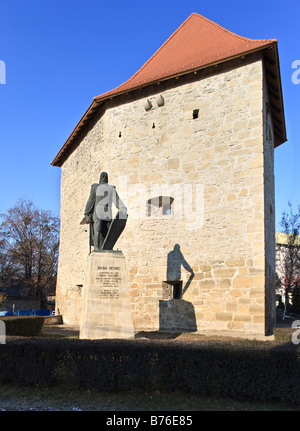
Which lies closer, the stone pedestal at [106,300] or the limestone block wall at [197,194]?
the stone pedestal at [106,300]

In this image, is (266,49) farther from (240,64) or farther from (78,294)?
(78,294)

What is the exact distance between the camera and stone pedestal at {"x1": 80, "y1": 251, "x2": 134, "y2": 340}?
759 centimetres

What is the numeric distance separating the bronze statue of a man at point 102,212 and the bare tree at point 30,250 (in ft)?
84.8

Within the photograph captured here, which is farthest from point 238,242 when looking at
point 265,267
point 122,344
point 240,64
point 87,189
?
point 87,189

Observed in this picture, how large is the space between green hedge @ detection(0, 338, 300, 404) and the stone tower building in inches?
220

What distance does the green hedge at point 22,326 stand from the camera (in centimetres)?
974

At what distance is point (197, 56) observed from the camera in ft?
42.3

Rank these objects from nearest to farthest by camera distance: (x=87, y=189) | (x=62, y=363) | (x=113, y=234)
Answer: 1. (x=62, y=363)
2. (x=113, y=234)
3. (x=87, y=189)

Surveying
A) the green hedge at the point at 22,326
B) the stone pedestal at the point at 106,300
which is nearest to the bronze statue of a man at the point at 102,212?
the stone pedestal at the point at 106,300

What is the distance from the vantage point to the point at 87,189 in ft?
54.0

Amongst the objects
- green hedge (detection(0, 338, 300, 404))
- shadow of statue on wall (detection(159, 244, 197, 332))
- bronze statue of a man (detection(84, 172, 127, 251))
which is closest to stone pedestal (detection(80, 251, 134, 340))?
bronze statue of a man (detection(84, 172, 127, 251))

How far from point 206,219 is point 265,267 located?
221 centimetres

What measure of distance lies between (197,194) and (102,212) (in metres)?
4.30

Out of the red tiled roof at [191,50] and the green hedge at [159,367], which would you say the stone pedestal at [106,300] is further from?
the red tiled roof at [191,50]
